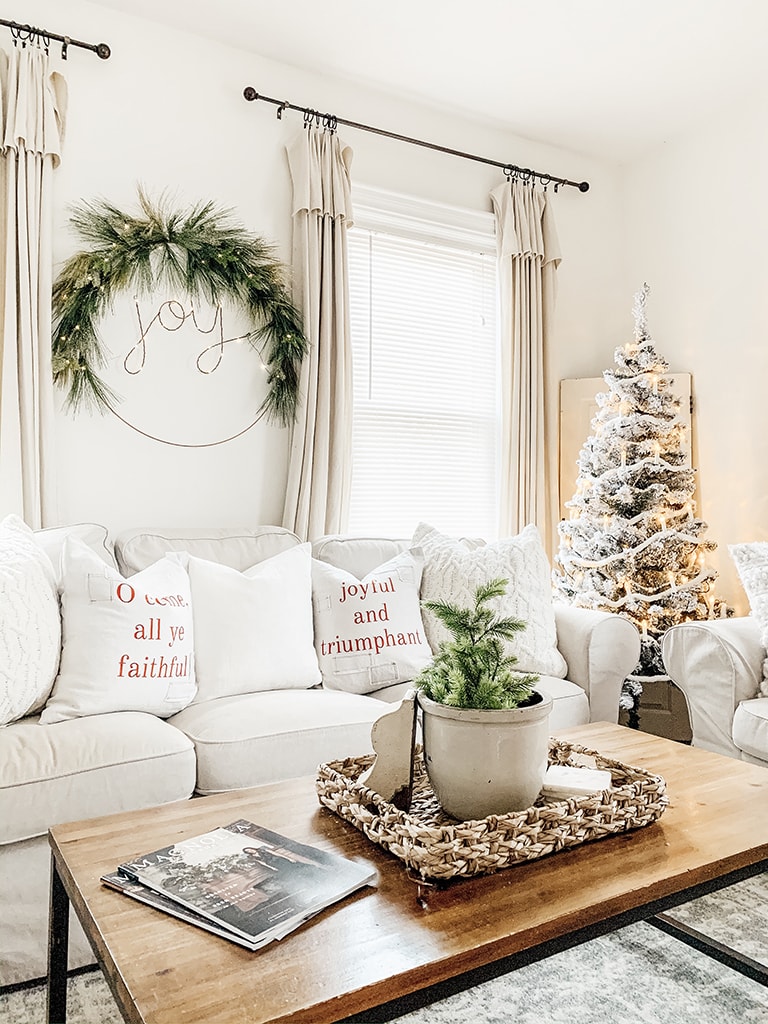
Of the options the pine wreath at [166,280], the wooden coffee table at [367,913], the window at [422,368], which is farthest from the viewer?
the window at [422,368]

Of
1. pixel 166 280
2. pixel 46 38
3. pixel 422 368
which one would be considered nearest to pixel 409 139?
pixel 422 368

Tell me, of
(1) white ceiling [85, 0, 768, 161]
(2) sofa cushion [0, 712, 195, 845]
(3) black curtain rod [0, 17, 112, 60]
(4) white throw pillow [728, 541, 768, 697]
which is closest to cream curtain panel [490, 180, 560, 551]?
(1) white ceiling [85, 0, 768, 161]

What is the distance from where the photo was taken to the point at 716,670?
2.52 metres

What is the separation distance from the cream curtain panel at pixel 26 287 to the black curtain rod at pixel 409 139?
0.82 meters

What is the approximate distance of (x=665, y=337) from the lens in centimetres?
404

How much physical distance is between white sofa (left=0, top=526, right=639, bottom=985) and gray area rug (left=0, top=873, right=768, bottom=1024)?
12 centimetres

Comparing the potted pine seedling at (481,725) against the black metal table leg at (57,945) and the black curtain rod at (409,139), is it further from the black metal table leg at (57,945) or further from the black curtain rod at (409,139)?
the black curtain rod at (409,139)

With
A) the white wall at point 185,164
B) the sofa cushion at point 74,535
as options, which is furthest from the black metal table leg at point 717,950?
the white wall at point 185,164

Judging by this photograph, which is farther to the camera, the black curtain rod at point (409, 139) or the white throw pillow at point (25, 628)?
the black curtain rod at point (409, 139)

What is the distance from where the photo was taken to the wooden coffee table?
3.09 ft

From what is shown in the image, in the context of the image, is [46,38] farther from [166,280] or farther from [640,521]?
[640,521]

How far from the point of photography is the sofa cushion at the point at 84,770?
174 centimetres

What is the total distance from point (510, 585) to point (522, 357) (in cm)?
147

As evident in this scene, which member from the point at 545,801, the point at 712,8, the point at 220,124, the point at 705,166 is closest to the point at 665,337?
the point at 705,166
